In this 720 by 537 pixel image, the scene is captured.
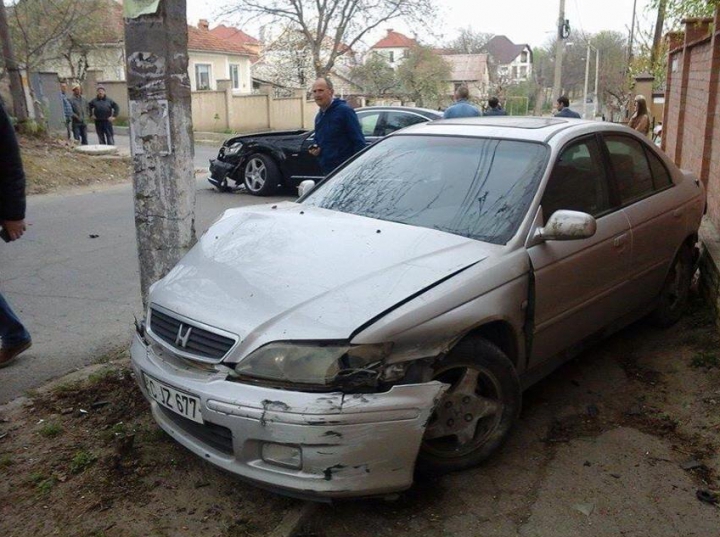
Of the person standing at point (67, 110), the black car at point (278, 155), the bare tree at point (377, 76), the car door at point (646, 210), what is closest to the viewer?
the car door at point (646, 210)

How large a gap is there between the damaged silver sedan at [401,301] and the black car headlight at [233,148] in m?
8.27

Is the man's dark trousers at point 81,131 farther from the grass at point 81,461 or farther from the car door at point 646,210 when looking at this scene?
the grass at point 81,461

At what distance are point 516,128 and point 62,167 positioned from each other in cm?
1184

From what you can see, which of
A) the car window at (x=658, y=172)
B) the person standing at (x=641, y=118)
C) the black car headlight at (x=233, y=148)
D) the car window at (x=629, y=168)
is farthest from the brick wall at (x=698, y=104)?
the black car headlight at (x=233, y=148)

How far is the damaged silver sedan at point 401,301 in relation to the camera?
273 centimetres

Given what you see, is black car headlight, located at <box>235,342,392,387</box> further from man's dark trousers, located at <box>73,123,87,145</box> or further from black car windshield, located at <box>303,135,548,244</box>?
man's dark trousers, located at <box>73,123,87,145</box>

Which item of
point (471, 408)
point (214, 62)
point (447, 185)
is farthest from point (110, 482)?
point (214, 62)

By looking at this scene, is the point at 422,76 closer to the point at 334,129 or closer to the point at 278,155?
the point at 278,155

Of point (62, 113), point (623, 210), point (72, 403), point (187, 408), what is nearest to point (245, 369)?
point (187, 408)

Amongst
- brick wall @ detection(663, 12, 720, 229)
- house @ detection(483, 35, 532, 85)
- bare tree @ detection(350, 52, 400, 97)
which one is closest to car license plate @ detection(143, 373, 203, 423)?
brick wall @ detection(663, 12, 720, 229)

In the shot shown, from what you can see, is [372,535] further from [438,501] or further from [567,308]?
[567,308]

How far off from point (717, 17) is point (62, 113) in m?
20.1

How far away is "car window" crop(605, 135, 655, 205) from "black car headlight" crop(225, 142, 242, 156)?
28.6 feet

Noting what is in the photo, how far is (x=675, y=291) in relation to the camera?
5.33m
